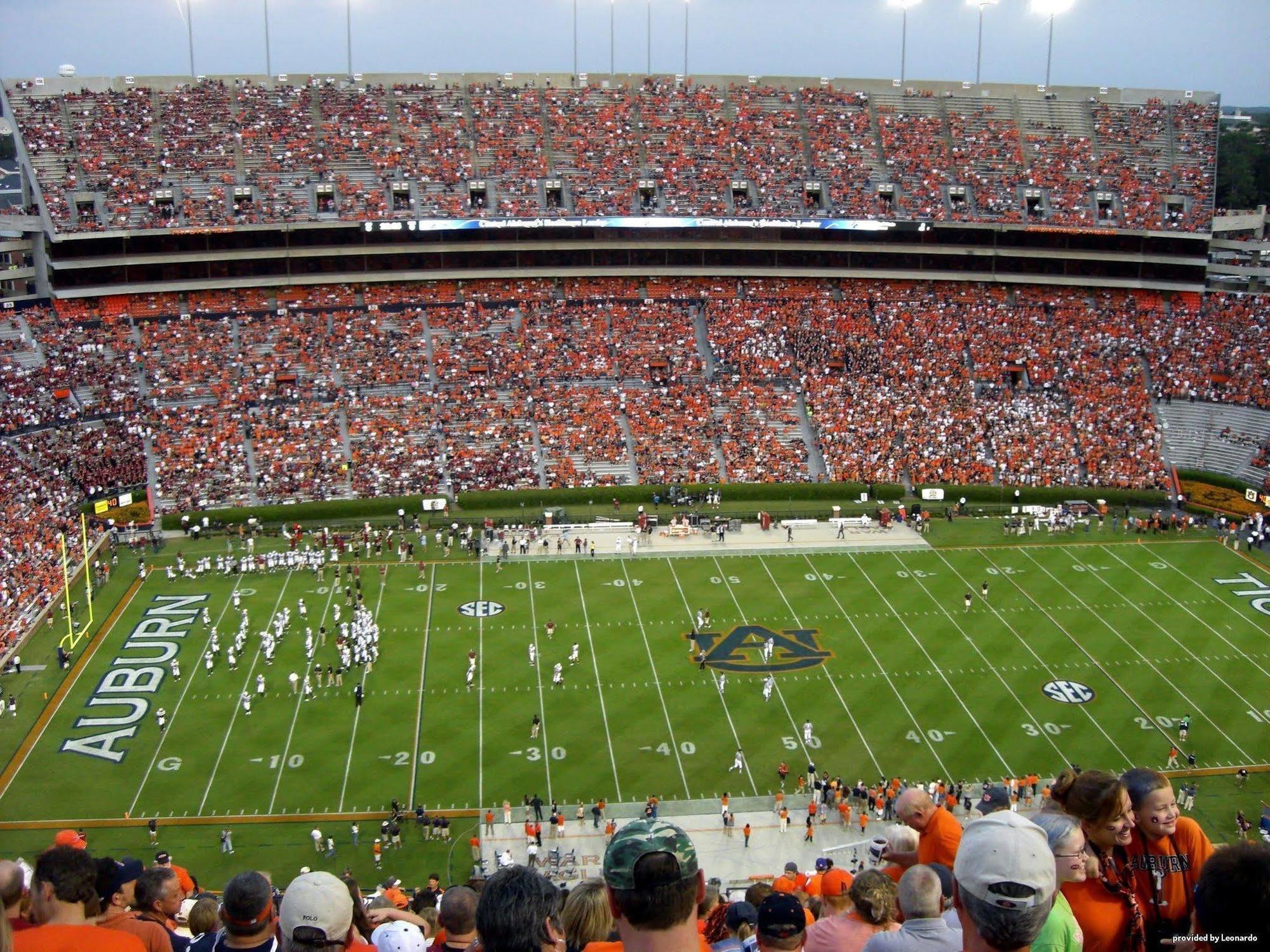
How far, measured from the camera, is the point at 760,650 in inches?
1355

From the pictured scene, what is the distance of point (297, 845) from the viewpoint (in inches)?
1001

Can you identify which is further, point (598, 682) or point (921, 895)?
point (598, 682)

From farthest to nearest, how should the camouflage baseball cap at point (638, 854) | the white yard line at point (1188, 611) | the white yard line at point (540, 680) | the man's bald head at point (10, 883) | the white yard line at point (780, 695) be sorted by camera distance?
the white yard line at point (1188, 611), the white yard line at point (780, 695), the white yard line at point (540, 680), the man's bald head at point (10, 883), the camouflage baseball cap at point (638, 854)

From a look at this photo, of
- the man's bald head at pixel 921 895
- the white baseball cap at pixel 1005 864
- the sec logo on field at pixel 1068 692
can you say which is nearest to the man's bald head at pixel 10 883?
the man's bald head at pixel 921 895

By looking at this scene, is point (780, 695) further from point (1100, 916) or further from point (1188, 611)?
point (1100, 916)

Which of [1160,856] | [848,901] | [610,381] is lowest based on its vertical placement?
[610,381]

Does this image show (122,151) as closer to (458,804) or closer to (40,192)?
(40,192)

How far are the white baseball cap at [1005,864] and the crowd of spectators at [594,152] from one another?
5149cm

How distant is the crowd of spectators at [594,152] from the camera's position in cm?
5291

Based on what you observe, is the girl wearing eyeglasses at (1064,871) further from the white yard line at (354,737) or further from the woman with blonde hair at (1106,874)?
the white yard line at (354,737)

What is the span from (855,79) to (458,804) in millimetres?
46397

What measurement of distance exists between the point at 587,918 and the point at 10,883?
3248mm

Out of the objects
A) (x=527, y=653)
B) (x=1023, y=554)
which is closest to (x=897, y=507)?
(x=1023, y=554)

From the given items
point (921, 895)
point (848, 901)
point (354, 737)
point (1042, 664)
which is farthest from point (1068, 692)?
point (921, 895)
